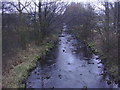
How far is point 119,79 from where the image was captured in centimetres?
1104

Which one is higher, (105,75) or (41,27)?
(41,27)

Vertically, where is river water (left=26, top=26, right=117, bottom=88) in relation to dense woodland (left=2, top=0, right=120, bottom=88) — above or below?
below

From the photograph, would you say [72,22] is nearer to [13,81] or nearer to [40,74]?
[40,74]

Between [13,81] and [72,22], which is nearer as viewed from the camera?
[13,81]

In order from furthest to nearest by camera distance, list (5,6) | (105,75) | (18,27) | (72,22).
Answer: (72,22)
(18,27)
(5,6)
(105,75)

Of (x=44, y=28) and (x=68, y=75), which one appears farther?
(x=44, y=28)

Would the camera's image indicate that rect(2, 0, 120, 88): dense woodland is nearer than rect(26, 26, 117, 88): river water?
No

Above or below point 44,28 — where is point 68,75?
below

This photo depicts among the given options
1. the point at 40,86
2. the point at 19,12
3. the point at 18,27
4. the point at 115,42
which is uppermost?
the point at 19,12

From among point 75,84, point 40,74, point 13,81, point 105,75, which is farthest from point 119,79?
point 13,81

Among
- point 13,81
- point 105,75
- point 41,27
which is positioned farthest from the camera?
point 41,27

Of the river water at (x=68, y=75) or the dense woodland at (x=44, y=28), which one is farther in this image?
the dense woodland at (x=44, y=28)

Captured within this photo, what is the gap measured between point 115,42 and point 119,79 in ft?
12.8

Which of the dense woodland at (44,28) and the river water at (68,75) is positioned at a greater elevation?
the dense woodland at (44,28)
